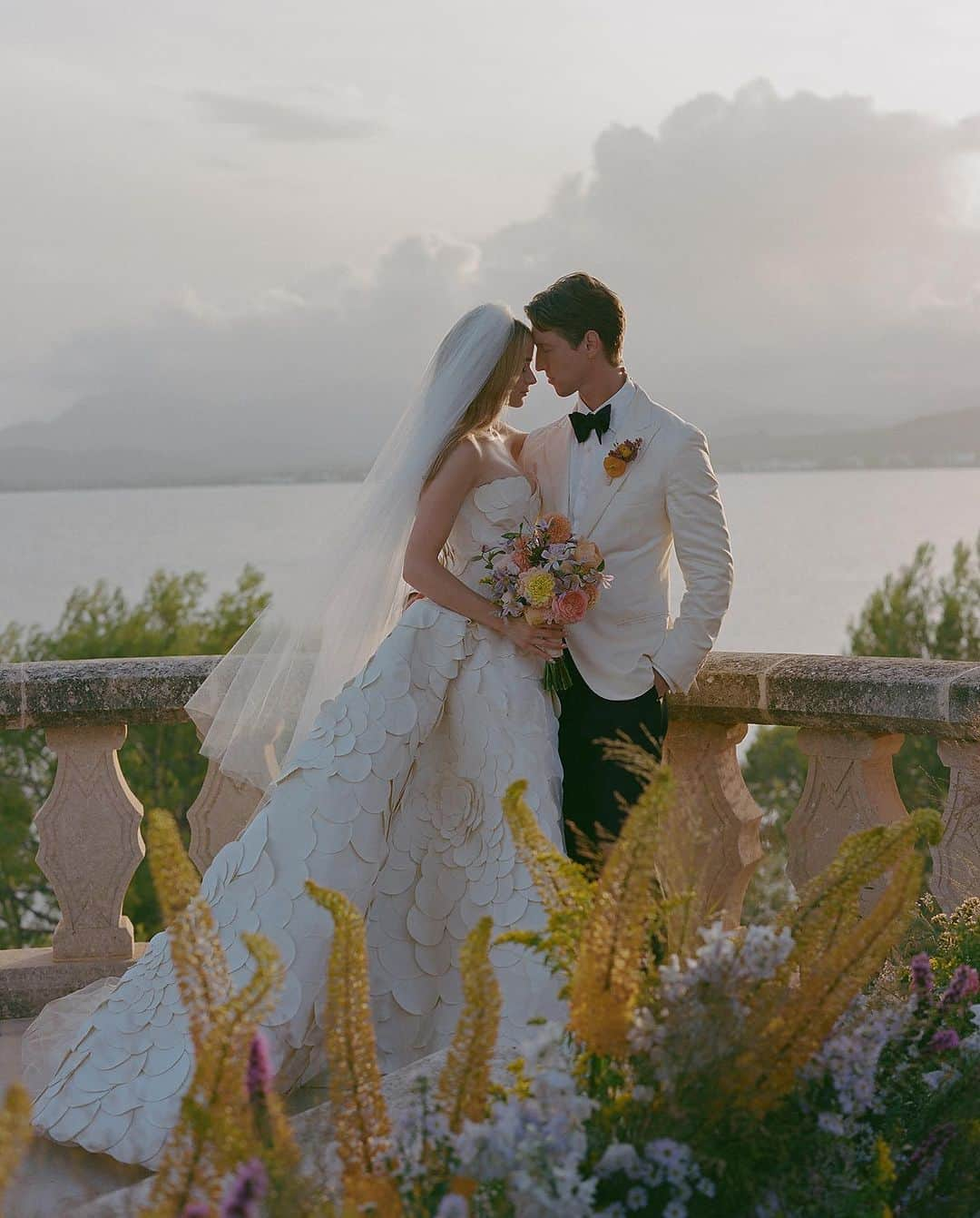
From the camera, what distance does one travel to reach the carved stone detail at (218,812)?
463 cm

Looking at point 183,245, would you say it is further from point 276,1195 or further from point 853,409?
point 276,1195

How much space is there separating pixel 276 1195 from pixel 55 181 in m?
66.5

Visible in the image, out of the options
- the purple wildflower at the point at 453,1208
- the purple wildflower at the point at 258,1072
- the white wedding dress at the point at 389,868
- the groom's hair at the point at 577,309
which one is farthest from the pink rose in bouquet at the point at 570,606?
the purple wildflower at the point at 453,1208

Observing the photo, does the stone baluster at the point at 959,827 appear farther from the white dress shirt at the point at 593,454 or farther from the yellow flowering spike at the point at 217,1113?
the yellow flowering spike at the point at 217,1113

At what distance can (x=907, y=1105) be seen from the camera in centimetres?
208

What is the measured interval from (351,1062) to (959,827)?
2632 millimetres

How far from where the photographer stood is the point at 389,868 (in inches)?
159

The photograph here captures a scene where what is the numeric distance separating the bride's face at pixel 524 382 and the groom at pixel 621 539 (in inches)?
2.0

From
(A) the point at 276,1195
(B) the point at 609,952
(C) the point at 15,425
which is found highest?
(C) the point at 15,425

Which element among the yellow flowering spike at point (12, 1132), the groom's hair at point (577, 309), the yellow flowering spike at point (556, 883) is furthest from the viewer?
the groom's hair at point (577, 309)

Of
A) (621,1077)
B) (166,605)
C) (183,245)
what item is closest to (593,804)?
(621,1077)

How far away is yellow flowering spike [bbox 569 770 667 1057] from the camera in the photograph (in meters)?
1.76

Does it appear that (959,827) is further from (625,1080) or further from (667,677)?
(625,1080)

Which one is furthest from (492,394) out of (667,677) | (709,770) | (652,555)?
(709,770)
